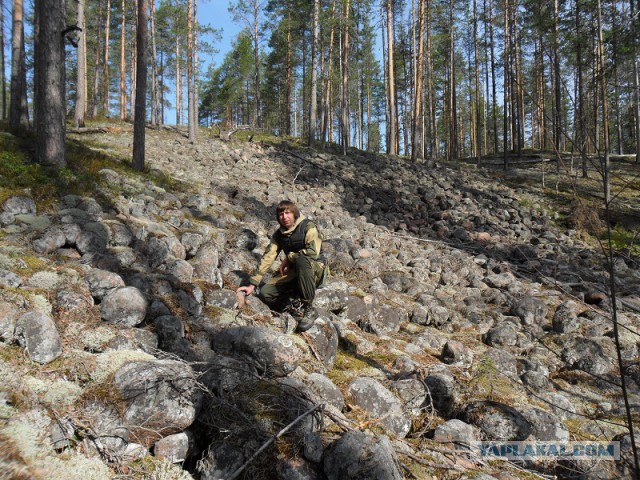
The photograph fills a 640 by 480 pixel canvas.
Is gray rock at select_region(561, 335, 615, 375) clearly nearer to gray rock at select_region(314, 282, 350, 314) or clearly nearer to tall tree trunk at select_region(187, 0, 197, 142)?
gray rock at select_region(314, 282, 350, 314)

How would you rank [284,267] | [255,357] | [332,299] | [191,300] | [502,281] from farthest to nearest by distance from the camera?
[502,281]
[332,299]
[284,267]
[191,300]
[255,357]

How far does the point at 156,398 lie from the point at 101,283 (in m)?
1.63

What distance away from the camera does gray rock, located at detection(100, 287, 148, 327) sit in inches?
135

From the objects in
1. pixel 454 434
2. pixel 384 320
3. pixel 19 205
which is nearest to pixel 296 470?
pixel 454 434

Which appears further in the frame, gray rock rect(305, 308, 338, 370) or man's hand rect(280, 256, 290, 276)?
man's hand rect(280, 256, 290, 276)

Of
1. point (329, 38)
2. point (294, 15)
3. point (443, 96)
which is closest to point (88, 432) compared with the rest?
point (329, 38)

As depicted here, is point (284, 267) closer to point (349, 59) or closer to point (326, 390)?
point (326, 390)

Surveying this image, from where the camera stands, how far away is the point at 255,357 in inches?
136

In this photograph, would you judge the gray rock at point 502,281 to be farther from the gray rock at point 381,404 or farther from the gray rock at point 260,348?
the gray rock at point 260,348

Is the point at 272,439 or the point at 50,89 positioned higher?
the point at 50,89

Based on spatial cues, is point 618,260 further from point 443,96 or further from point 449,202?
point 443,96

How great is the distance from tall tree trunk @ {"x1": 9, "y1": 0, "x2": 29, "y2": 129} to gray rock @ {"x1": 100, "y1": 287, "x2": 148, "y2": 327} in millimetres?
9711

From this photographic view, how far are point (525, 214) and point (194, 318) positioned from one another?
1332 cm

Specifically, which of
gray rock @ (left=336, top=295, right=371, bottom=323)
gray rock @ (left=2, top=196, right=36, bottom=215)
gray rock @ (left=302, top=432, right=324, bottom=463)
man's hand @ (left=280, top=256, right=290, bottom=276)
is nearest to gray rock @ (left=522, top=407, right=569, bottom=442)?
gray rock @ (left=302, top=432, right=324, bottom=463)
